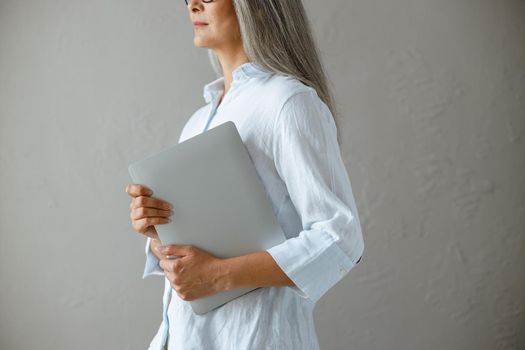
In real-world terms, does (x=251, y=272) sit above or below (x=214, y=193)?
below

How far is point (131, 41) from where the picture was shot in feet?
6.86

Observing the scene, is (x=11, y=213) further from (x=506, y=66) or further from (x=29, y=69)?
(x=506, y=66)

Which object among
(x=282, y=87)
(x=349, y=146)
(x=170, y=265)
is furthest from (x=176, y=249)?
(x=349, y=146)

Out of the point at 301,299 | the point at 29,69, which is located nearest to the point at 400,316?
the point at 301,299

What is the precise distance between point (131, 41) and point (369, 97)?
810 millimetres

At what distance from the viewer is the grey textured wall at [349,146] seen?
2078 millimetres

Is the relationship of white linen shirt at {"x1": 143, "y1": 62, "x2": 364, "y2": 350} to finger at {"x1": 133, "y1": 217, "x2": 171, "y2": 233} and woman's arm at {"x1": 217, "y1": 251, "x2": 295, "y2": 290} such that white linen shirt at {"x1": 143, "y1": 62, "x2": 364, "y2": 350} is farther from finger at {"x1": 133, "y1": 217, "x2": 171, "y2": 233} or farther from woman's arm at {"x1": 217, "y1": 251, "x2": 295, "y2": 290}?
finger at {"x1": 133, "y1": 217, "x2": 171, "y2": 233}

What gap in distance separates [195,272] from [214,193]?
12 centimetres

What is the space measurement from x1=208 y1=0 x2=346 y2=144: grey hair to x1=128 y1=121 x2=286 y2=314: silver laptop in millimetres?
187

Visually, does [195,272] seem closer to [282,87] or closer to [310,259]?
[310,259]

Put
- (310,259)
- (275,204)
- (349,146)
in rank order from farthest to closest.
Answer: (349,146)
(275,204)
(310,259)

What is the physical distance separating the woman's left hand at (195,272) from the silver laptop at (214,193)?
2cm

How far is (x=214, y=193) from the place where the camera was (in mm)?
965

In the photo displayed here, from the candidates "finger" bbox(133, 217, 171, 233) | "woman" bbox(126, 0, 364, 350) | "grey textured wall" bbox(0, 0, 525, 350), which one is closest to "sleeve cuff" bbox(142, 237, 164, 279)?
"woman" bbox(126, 0, 364, 350)
